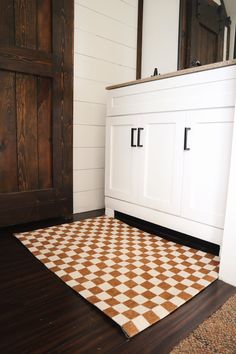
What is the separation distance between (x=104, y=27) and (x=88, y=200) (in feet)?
4.76

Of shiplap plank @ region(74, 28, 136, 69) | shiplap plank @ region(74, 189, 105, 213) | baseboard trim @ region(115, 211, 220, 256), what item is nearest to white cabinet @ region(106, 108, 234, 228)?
baseboard trim @ region(115, 211, 220, 256)

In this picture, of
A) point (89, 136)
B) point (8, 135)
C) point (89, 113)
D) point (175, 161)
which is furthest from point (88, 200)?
point (175, 161)

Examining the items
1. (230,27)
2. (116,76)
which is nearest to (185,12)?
(230,27)

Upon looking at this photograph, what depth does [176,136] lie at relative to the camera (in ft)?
4.93

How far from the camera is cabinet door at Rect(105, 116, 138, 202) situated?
1.80 meters

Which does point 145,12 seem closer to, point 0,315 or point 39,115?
point 39,115

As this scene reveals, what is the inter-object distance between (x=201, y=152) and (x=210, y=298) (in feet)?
2.36

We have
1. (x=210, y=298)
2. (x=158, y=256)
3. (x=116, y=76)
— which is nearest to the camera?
(x=210, y=298)

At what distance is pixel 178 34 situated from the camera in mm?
2359

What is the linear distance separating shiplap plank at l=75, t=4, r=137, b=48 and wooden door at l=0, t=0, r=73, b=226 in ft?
0.38

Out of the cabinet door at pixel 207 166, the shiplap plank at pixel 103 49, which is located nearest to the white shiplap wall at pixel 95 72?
the shiplap plank at pixel 103 49

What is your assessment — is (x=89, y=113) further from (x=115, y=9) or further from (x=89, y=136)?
(x=115, y=9)

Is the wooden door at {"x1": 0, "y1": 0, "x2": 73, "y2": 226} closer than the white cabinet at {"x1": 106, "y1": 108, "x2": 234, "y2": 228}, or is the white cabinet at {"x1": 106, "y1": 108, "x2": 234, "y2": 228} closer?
the white cabinet at {"x1": 106, "y1": 108, "x2": 234, "y2": 228}

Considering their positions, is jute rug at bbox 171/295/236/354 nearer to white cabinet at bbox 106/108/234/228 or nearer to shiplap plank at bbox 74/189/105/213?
white cabinet at bbox 106/108/234/228
